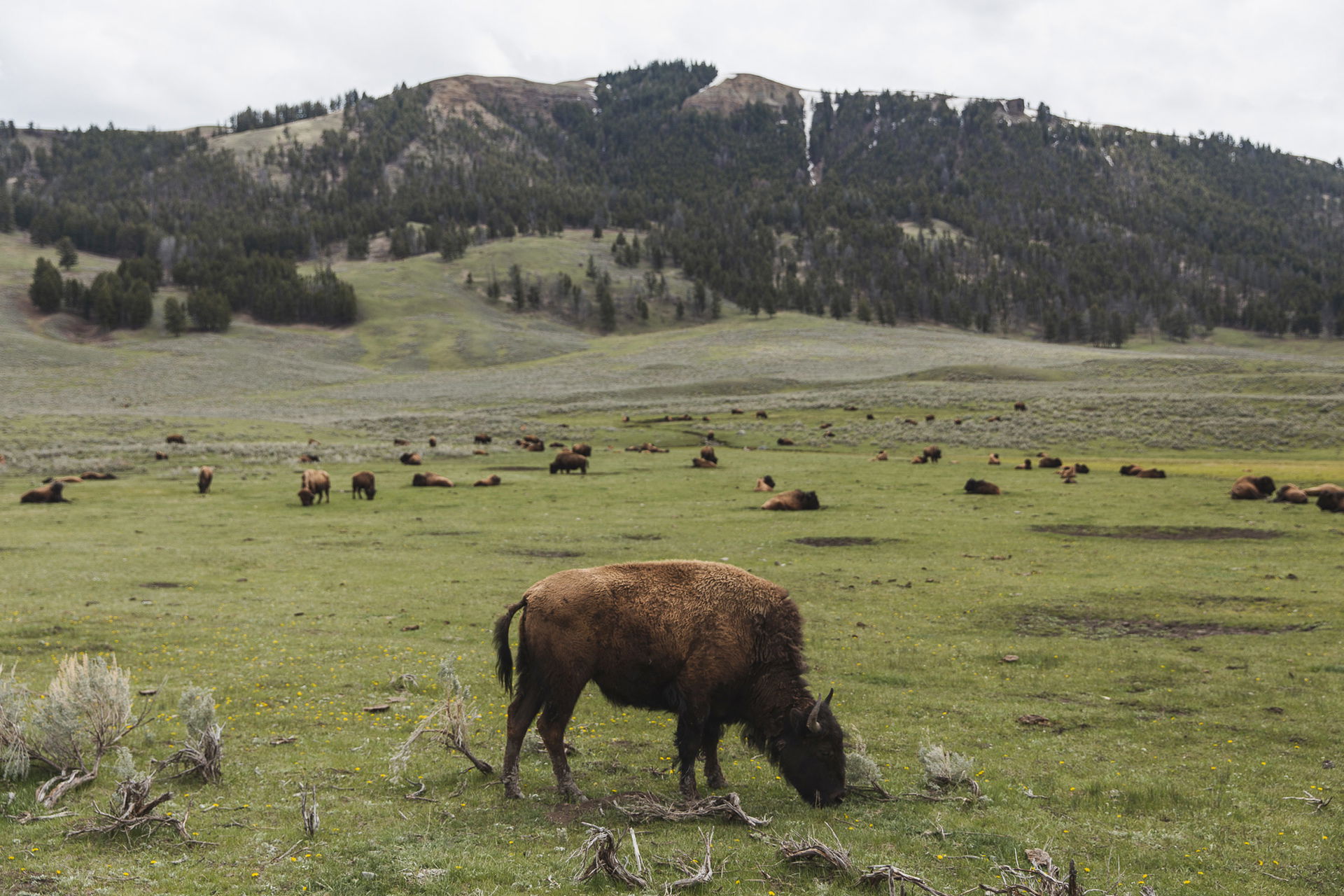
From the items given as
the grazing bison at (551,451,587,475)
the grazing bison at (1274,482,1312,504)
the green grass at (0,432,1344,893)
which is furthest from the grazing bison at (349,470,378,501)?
the grazing bison at (1274,482,1312,504)

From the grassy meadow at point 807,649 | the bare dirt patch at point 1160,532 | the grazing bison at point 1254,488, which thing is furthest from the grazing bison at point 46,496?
the grazing bison at point 1254,488

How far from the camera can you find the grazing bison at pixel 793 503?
34.8 meters

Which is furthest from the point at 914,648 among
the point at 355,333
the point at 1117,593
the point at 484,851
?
the point at 355,333

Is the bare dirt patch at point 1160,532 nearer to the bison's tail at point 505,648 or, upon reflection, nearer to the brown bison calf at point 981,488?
the brown bison calf at point 981,488

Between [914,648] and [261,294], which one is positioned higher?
[261,294]

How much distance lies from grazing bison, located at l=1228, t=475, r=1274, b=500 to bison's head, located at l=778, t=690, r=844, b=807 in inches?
1324

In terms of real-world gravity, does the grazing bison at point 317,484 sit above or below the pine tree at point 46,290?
below

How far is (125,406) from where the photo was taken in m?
94.6

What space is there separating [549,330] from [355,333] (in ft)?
134

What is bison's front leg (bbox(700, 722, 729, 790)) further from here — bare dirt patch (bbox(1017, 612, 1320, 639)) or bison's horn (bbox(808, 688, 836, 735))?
bare dirt patch (bbox(1017, 612, 1320, 639))

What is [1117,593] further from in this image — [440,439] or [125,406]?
[125,406]

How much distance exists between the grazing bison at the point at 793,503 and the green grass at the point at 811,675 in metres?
1.28

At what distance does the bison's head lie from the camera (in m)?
9.10

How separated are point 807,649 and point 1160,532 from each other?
18793mm
